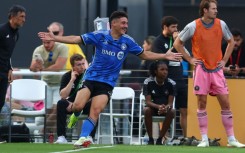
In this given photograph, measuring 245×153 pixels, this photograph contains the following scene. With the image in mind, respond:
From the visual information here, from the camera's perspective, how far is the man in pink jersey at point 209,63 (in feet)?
61.5

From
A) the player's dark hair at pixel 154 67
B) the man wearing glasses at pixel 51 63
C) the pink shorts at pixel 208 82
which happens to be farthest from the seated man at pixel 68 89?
the pink shorts at pixel 208 82

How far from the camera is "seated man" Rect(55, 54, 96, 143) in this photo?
65.5 ft

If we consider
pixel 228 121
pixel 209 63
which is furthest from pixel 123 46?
pixel 228 121

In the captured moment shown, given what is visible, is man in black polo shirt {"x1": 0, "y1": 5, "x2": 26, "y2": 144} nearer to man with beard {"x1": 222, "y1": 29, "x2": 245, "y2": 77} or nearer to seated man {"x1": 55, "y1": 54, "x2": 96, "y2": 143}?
seated man {"x1": 55, "y1": 54, "x2": 96, "y2": 143}

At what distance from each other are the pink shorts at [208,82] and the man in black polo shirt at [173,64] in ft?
5.66

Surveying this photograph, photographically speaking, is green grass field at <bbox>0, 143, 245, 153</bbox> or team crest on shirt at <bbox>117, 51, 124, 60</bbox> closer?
green grass field at <bbox>0, 143, 245, 153</bbox>

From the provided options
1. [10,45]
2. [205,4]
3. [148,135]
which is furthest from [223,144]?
[10,45]

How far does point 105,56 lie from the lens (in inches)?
691

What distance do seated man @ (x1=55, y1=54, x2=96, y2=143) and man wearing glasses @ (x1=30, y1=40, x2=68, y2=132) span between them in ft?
3.01

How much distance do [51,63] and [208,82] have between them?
163 inches

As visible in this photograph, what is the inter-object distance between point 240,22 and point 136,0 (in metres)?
2.21

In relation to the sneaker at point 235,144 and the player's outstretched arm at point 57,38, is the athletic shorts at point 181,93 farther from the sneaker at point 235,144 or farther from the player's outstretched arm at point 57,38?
the player's outstretched arm at point 57,38

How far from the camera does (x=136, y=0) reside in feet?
75.2

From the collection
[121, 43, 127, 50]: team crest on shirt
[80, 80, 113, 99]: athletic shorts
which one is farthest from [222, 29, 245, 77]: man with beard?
[80, 80, 113, 99]: athletic shorts
